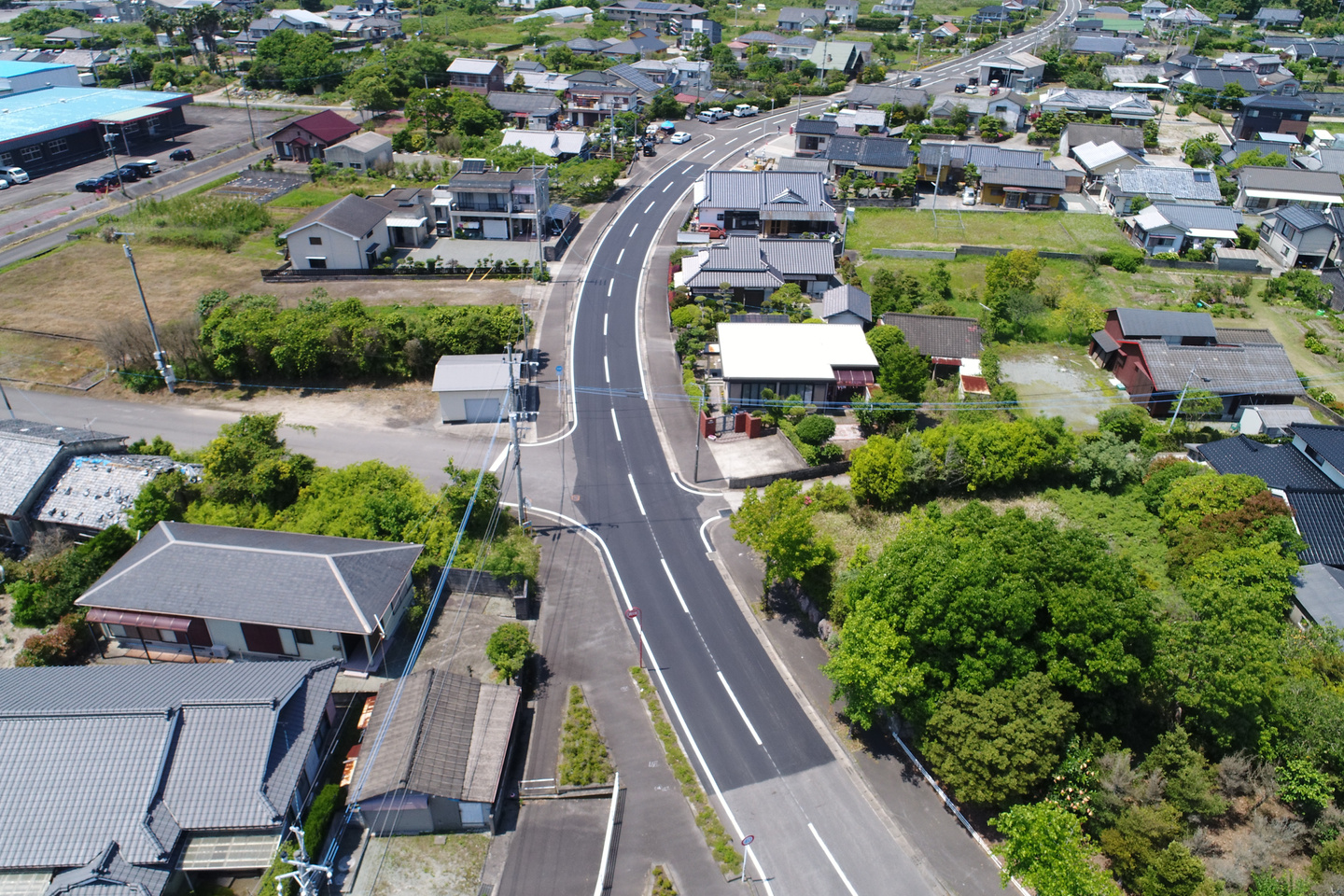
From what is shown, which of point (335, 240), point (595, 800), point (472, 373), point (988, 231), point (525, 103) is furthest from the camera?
point (525, 103)

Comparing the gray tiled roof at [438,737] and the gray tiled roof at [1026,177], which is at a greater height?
the gray tiled roof at [1026,177]

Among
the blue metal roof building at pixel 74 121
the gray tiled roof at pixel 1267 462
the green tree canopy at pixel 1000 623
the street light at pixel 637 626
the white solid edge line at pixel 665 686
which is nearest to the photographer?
the white solid edge line at pixel 665 686

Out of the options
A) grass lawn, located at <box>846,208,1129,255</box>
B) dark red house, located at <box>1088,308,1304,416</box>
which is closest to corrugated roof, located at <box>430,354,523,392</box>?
grass lawn, located at <box>846,208,1129,255</box>

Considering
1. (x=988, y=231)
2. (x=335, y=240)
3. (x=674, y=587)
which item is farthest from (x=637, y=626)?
(x=988, y=231)

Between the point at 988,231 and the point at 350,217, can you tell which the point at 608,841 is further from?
the point at 988,231

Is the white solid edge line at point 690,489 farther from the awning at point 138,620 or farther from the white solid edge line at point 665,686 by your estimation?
the awning at point 138,620

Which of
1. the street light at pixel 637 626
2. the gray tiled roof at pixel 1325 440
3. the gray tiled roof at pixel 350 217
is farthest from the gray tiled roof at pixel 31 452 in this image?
the gray tiled roof at pixel 1325 440
